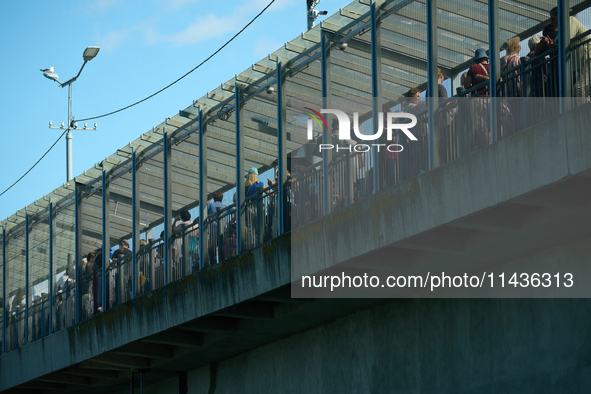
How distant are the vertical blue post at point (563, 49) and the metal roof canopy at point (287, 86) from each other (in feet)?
1.10

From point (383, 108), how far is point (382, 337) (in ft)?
12.4

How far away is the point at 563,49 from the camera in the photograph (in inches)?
426

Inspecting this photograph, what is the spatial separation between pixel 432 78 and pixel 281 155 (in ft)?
10.8

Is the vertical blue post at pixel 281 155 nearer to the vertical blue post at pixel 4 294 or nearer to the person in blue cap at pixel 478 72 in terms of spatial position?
the person in blue cap at pixel 478 72

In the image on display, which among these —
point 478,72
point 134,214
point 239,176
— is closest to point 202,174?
point 239,176

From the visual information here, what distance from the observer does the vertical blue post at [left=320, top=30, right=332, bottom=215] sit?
14.3 m

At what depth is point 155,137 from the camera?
1872cm

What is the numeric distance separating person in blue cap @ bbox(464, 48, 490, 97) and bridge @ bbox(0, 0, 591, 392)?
15cm

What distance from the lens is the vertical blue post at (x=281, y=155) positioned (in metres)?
15.0

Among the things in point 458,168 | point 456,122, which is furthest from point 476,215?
point 456,122

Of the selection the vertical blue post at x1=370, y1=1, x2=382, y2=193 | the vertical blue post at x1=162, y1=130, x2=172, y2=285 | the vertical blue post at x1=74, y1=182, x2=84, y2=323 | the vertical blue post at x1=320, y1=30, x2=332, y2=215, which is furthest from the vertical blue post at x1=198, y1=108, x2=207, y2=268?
the vertical blue post at x1=74, y1=182, x2=84, y2=323

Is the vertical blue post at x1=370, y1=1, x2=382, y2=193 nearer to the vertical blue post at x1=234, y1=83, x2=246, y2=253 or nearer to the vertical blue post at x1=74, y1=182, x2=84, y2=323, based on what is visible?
the vertical blue post at x1=234, y1=83, x2=246, y2=253

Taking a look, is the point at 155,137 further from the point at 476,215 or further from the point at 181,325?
the point at 476,215

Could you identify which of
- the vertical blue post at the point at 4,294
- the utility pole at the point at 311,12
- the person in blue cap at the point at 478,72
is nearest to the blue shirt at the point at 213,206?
the person in blue cap at the point at 478,72
